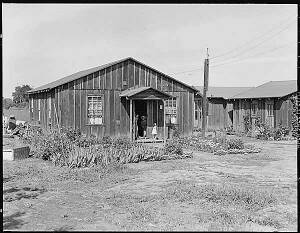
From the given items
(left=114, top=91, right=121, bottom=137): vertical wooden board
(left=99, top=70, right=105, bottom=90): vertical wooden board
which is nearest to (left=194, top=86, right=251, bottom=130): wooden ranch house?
(left=114, top=91, right=121, bottom=137): vertical wooden board

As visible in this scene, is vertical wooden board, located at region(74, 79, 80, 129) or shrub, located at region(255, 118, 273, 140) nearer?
vertical wooden board, located at region(74, 79, 80, 129)

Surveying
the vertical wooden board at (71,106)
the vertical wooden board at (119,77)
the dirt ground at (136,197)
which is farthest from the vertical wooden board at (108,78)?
the dirt ground at (136,197)

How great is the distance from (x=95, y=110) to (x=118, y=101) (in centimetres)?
143

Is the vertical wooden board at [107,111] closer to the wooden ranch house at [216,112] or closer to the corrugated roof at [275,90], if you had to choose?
the corrugated roof at [275,90]

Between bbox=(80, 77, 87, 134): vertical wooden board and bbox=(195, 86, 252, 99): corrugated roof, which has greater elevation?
bbox=(195, 86, 252, 99): corrugated roof

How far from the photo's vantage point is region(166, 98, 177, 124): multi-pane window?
24.3 m

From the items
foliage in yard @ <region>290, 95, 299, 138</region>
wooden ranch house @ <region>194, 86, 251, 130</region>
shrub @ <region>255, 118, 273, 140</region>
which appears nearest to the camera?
foliage in yard @ <region>290, 95, 299, 138</region>

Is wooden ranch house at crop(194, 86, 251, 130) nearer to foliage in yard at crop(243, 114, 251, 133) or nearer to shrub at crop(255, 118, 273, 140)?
foliage in yard at crop(243, 114, 251, 133)

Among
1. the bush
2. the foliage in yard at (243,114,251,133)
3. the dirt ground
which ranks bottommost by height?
the dirt ground

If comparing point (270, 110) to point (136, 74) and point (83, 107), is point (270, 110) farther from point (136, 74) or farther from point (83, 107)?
point (83, 107)

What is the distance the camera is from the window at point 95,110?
2214cm

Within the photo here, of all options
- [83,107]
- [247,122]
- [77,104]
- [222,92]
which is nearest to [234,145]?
[83,107]

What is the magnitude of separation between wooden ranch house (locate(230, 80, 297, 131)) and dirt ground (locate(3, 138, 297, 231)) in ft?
46.6

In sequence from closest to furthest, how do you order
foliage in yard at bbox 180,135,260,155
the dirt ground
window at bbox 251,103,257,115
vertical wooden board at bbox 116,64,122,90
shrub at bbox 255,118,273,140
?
the dirt ground
foliage in yard at bbox 180,135,260,155
vertical wooden board at bbox 116,64,122,90
shrub at bbox 255,118,273,140
window at bbox 251,103,257,115
